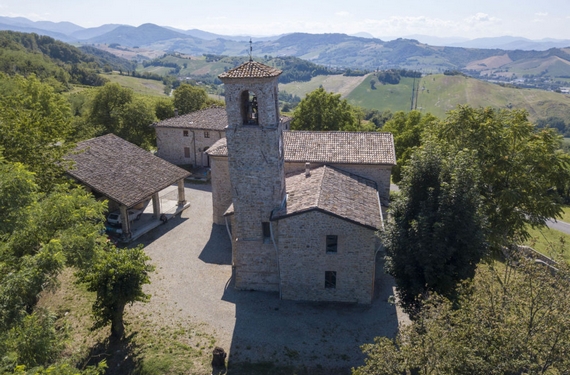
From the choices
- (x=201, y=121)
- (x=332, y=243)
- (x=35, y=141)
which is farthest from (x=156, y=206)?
(x=332, y=243)

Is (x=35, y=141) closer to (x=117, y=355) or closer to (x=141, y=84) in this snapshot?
(x=117, y=355)

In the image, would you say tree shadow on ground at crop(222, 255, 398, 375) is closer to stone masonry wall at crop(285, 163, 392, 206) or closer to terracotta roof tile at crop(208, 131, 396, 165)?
stone masonry wall at crop(285, 163, 392, 206)

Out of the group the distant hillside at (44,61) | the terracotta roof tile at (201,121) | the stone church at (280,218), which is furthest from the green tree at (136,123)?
the distant hillside at (44,61)

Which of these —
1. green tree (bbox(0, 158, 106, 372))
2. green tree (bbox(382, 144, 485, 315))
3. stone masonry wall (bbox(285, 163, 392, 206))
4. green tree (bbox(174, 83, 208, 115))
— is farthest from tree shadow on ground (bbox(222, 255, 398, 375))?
green tree (bbox(174, 83, 208, 115))

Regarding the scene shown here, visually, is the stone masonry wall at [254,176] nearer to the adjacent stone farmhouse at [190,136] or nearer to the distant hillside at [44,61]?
the adjacent stone farmhouse at [190,136]

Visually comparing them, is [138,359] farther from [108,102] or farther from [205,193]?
[108,102]

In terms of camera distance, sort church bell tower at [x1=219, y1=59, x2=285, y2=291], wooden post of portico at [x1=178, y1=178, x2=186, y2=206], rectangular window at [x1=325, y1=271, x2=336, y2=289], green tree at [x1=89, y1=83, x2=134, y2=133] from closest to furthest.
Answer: church bell tower at [x1=219, y1=59, x2=285, y2=291] → rectangular window at [x1=325, y1=271, x2=336, y2=289] → wooden post of portico at [x1=178, y1=178, x2=186, y2=206] → green tree at [x1=89, y1=83, x2=134, y2=133]

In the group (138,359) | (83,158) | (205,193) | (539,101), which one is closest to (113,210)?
(83,158)
